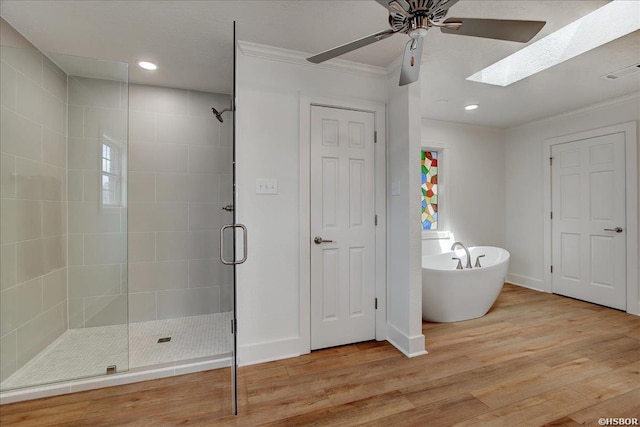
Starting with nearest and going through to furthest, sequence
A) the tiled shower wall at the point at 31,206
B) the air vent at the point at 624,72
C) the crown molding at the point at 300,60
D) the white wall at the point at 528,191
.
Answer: the tiled shower wall at the point at 31,206, the crown molding at the point at 300,60, the air vent at the point at 624,72, the white wall at the point at 528,191

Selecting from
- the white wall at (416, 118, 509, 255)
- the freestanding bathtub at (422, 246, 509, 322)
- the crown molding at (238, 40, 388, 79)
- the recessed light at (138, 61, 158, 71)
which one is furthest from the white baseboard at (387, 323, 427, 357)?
the recessed light at (138, 61, 158, 71)

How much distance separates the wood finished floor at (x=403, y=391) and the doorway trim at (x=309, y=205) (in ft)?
0.91

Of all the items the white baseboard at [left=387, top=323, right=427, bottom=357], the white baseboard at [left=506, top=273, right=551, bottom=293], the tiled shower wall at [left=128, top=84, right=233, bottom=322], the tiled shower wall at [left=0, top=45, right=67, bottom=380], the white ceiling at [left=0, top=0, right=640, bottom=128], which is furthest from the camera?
the white baseboard at [left=506, top=273, right=551, bottom=293]

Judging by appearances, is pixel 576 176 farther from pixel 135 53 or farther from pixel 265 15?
pixel 135 53

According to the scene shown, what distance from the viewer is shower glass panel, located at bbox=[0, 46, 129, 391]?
1881mm

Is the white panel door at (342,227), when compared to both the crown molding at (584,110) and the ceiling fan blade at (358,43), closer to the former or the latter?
the ceiling fan blade at (358,43)

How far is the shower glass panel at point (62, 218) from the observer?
1.88m

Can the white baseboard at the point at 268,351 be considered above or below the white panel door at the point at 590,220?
below

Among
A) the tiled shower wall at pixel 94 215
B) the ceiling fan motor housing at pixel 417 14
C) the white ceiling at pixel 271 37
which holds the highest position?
the white ceiling at pixel 271 37

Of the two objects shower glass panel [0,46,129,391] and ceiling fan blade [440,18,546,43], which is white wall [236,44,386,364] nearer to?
shower glass panel [0,46,129,391]

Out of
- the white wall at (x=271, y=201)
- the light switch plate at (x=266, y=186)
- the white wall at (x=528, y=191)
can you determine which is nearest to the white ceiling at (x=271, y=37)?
the white wall at (x=271, y=201)

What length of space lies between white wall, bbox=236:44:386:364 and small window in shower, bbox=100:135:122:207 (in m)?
1.15

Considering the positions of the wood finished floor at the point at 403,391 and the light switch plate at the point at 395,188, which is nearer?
the wood finished floor at the point at 403,391

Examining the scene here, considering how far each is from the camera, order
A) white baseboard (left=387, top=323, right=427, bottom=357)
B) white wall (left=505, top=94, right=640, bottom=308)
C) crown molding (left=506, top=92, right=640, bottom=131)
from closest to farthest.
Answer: white baseboard (left=387, top=323, right=427, bottom=357) → crown molding (left=506, top=92, right=640, bottom=131) → white wall (left=505, top=94, right=640, bottom=308)
